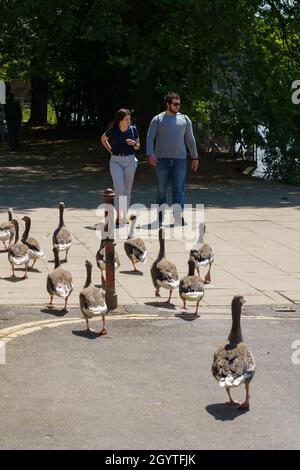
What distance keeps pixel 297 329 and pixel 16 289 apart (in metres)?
3.71

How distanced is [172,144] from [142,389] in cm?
1018

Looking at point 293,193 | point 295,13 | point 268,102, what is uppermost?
point 295,13

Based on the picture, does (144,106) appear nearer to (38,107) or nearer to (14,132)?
(14,132)

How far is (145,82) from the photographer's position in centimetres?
3095

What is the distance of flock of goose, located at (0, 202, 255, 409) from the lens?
8477 millimetres

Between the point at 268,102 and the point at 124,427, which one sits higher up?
the point at 268,102

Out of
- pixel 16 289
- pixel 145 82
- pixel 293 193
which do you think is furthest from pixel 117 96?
pixel 16 289

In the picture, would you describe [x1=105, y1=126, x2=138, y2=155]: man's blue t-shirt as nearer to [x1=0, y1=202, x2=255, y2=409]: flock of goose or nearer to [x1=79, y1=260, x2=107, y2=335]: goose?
[x1=0, y1=202, x2=255, y2=409]: flock of goose

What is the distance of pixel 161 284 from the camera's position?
12.4 metres

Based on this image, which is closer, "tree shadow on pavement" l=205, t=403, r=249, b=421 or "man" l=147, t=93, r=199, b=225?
"tree shadow on pavement" l=205, t=403, r=249, b=421

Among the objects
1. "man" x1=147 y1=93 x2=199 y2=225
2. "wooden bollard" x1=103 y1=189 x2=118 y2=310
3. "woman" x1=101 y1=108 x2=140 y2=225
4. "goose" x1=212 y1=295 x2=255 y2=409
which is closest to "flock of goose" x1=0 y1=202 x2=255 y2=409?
"goose" x1=212 y1=295 x2=255 y2=409

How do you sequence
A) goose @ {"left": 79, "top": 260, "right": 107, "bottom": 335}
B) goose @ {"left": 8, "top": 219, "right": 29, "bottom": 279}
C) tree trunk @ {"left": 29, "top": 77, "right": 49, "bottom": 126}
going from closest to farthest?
1. goose @ {"left": 79, "top": 260, "right": 107, "bottom": 335}
2. goose @ {"left": 8, "top": 219, "right": 29, "bottom": 279}
3. tree trunk @ {"left": 29, "top": 77, "right": 49, "bottom": 126}

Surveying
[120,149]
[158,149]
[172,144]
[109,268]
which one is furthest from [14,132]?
[109,268]

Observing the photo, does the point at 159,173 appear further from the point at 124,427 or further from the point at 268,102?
the point at 124,427
